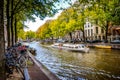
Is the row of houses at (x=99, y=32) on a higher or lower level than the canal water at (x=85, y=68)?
higher

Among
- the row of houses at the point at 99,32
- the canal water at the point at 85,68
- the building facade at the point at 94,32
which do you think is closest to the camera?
the canal water at the point at 85,68

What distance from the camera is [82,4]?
8.56m

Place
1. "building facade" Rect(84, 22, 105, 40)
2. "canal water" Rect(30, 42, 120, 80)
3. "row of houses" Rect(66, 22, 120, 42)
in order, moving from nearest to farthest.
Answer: "canal water" Rect(30, 42, 120, 80) < "row of houses" Rect(66, 22, 120, 42) < "building facade" Rect(84, 22, 105, 40)

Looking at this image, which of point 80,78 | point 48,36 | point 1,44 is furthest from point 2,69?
point 48,36

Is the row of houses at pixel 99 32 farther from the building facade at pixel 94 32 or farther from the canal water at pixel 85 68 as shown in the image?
the canal water at pixel 85 68

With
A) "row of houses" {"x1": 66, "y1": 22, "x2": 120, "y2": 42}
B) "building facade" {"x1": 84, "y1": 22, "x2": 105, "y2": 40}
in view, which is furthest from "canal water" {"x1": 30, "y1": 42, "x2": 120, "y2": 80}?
"building facade" {"x1": 84, "y1": 22, "x2": 105, "y2": 40}

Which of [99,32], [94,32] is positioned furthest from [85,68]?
[94,32]

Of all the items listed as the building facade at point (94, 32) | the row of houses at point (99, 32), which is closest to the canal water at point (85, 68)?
the row of houses at point (99, 32)

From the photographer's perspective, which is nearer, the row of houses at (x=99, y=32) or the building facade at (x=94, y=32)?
the row of houses at (x=99, y=32)

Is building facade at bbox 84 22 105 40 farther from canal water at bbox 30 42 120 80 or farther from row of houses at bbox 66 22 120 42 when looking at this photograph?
canal water at bbox 30 42 120 80

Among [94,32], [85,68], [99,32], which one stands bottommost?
[85,68]

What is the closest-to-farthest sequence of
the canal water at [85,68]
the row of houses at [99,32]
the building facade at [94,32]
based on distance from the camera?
the canal water at [85,68], the row of houses at [99,32], the building facade at [94,32]

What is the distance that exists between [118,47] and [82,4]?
148 ft

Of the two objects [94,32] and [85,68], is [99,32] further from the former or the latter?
[85,68]
